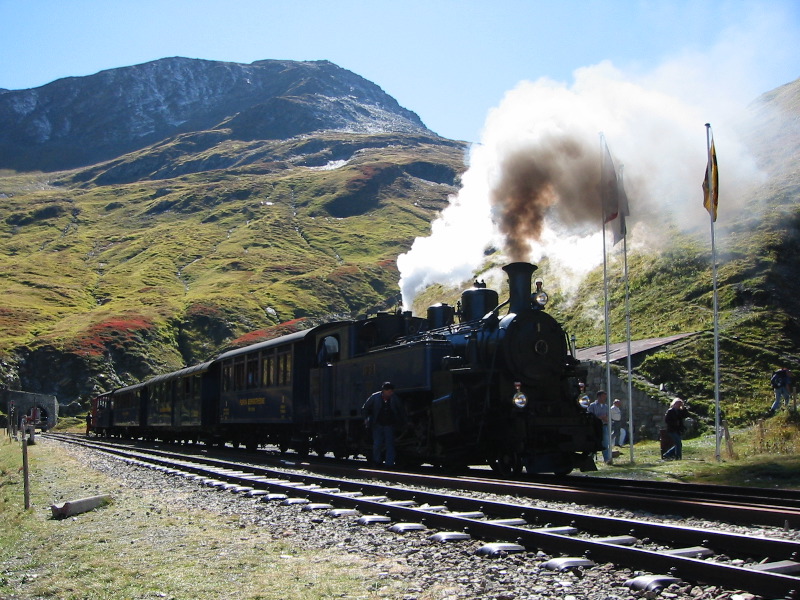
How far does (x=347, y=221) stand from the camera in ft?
541

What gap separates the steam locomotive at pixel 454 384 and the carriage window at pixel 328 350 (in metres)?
0.04

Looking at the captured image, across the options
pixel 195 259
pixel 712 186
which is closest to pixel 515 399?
pixel 712 186

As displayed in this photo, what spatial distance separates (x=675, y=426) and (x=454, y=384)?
6189 millimetres

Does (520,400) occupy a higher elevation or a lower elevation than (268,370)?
lower

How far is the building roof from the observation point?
85.4ft

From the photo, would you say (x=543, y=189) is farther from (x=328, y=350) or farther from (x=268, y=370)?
(x=268, y=370)

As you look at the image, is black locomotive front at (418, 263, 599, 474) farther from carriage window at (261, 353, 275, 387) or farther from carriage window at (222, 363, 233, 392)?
carriage window at (222, 363, 233, 392)

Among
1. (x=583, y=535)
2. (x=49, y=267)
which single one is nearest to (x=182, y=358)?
(x=49, y=267)

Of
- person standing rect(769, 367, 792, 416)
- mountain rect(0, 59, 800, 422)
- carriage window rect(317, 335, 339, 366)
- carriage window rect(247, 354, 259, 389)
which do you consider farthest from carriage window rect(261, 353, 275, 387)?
person standing rect(769, 367, 792, 416)

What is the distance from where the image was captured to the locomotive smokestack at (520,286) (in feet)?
50.6

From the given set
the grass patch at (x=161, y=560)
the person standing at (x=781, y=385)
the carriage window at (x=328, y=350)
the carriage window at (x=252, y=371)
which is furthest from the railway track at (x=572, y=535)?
the person standing at (x=781, y=385)

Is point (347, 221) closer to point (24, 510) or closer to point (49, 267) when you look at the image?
point (49, 267)

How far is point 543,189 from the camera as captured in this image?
2178 centimetres

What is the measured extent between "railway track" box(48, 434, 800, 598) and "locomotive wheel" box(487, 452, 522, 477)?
2.64 m
